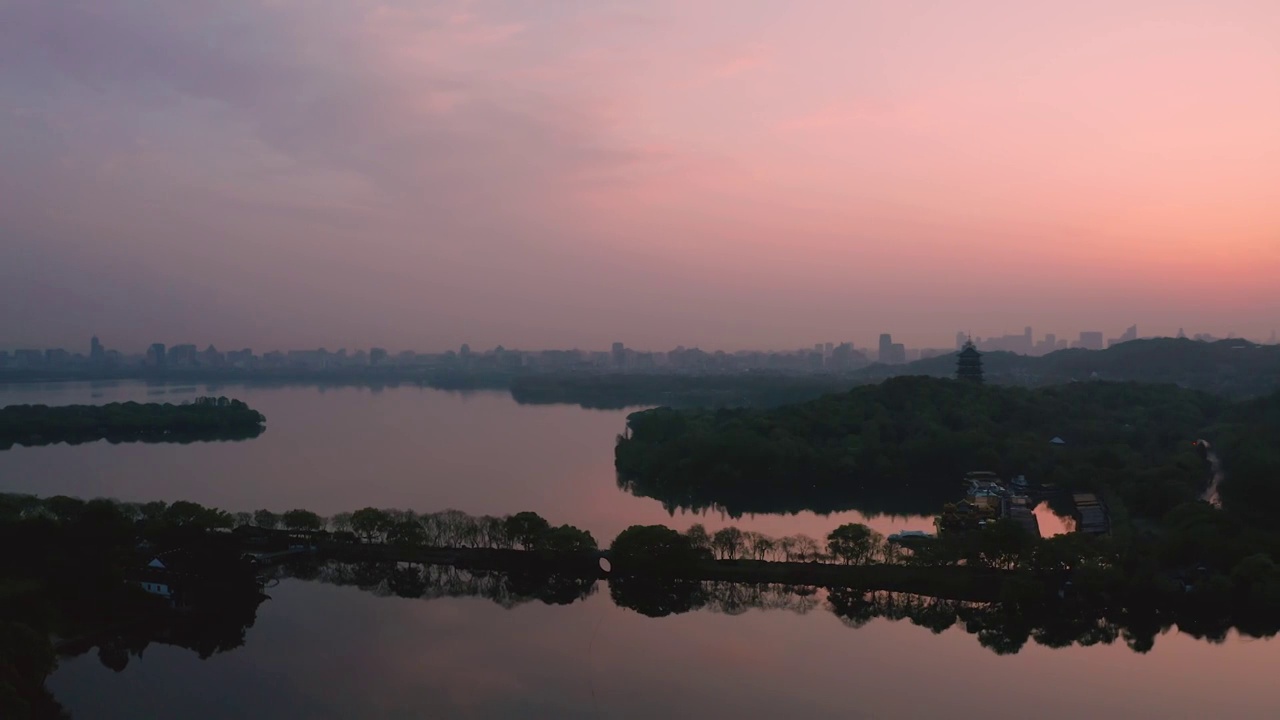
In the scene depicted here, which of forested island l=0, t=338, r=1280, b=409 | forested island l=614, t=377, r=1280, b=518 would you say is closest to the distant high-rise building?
forested island l=0, t=338, r=1280, b=409

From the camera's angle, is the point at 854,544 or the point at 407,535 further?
the point at 407,535

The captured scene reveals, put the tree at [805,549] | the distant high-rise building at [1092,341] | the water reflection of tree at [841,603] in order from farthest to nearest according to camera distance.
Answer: the distant high-rise building at [1092,341] < the tree at [805,549] < the water reflection of tree at [841,603]

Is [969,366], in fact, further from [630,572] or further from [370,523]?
[370,523]

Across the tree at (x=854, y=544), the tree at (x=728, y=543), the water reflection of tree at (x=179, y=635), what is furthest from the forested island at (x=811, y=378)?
the water reflection of tree at (x=179, y=635)

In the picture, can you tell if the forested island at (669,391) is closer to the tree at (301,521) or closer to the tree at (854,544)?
the tree at (854,544)

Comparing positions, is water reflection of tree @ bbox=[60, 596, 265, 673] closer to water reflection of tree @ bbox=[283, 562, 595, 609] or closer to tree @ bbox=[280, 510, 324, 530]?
water reflection of tree @ bbox=[283, 562, 595, 609]

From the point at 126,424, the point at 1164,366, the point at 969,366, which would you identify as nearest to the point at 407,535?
the point at 126,424
